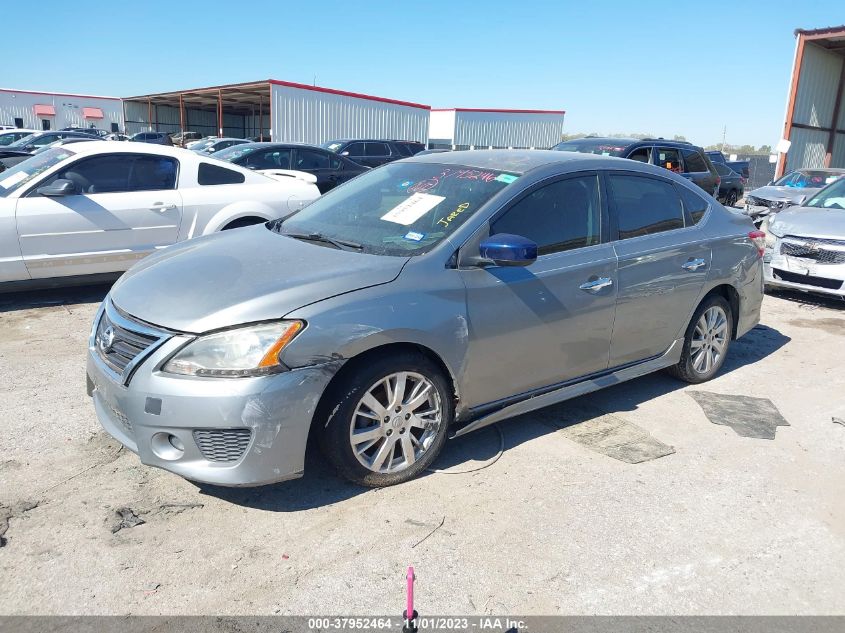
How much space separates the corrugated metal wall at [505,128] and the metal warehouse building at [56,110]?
29938 millimetres

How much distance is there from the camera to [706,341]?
505 cm

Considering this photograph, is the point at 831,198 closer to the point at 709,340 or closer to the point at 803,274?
the point at 803,274

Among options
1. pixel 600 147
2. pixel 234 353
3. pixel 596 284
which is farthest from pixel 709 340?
pixel 600 147

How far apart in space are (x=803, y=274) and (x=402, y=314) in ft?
20.5

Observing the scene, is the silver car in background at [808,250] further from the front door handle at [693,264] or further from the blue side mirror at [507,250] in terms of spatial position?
the blue side mirror at [507,250]

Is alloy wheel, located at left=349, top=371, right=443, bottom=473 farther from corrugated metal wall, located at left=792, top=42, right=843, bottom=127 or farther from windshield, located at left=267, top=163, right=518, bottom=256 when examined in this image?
corrugated metal wall, located at left=792, top=42, right=843, bottom=127

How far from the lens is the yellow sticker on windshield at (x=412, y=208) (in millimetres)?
3825

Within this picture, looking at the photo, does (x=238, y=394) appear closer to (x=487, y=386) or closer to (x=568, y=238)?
(x=487, y=386)

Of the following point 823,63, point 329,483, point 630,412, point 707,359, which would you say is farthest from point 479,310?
point 823,63

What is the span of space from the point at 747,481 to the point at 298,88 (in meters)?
28.1

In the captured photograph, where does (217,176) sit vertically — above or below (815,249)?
above

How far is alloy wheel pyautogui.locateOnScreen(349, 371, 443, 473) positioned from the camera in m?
3.23

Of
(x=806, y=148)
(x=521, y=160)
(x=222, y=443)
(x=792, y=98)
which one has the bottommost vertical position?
(x=222, y=443)

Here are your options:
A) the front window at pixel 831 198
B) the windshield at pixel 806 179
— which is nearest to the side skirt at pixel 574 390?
the front window at pixel 831 198
